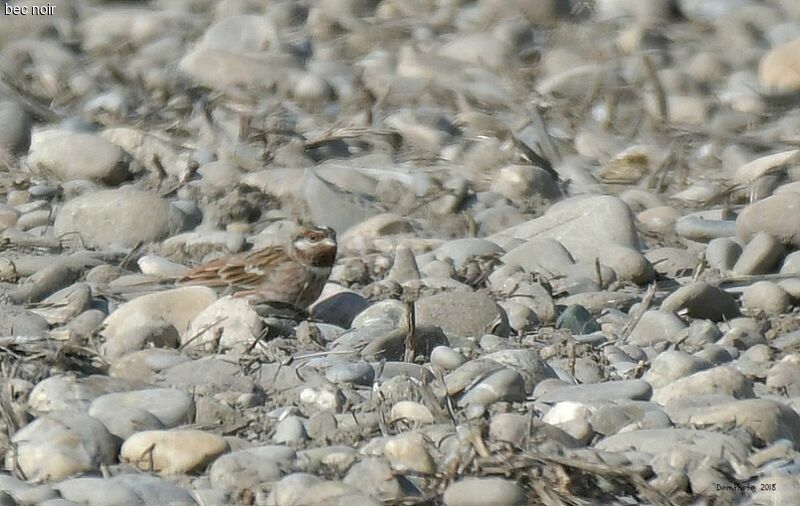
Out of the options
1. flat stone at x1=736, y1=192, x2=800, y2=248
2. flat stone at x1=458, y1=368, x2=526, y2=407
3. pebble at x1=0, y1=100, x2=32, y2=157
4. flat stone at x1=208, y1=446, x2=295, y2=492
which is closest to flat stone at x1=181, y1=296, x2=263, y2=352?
flat stone at x1=458, y1=368, x2=526, y2=407

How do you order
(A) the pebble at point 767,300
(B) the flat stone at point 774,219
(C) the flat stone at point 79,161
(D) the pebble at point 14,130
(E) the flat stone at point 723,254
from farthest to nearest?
1. (D) the pebble at point 14,130
2. (C) the flat stone at point 79,161
3. (B) the flat stone at point 774,219
4. (E) the flat stone at point 723,254
5. (A) the pebble at point 767,300

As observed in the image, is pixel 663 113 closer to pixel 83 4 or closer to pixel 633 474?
pixel 83 4

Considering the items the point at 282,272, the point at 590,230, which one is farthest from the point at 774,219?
the point at 282,272

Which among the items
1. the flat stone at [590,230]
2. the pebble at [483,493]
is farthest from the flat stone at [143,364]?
the flat stone at [590,230]

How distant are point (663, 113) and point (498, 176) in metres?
1.92

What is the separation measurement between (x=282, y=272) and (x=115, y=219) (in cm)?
114

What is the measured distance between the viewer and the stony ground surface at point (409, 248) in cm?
488

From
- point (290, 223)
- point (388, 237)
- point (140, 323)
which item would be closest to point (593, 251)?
point (388, 237)

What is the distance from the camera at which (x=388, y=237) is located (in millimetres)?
8125

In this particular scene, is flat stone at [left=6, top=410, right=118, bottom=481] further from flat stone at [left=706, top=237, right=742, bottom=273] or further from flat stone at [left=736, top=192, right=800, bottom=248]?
flat stone at [left=736, top=192, right=800, bottom=248]

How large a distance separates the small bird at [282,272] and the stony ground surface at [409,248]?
0.44ft

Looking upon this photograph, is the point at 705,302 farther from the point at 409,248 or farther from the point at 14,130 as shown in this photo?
the point at 14,130

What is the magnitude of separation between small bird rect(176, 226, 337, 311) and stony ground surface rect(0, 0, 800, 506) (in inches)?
5.2

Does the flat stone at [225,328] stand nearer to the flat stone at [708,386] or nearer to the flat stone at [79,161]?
the flat stone at [708,386]
